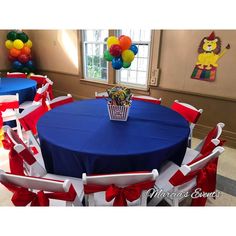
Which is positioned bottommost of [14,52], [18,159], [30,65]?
[18,159]

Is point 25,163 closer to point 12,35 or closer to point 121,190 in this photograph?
point 121,190

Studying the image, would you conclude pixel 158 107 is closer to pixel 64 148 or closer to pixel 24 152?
pixel 64 148

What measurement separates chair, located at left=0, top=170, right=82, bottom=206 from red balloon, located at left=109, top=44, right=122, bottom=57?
2.04 meters

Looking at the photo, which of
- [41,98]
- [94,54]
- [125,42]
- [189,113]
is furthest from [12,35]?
[189,113]

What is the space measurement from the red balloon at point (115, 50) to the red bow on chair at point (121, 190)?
201 cm

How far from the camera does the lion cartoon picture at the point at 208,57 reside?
9.16 feet

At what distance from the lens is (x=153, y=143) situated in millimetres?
1422

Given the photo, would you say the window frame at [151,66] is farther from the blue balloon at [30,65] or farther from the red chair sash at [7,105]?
the blue balloon at [30,65]

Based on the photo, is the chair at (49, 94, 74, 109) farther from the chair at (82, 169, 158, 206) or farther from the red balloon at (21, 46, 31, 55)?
the red balloon at (21, 46, 31, 55)

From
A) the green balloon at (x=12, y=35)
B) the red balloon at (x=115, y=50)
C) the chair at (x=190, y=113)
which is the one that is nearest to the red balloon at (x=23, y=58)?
the green balloon at (x=12, y=35)

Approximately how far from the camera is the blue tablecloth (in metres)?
1.32

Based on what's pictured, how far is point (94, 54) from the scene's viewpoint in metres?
4.46

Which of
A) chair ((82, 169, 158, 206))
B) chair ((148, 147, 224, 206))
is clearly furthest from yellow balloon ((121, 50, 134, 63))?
chair ((82, 169, 158, 206))

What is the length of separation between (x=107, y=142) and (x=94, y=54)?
3.49 meters
